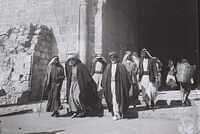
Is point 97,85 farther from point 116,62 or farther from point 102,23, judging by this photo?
point 102,23

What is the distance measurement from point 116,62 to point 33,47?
454 centimetres

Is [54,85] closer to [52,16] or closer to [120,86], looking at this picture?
[120,86]

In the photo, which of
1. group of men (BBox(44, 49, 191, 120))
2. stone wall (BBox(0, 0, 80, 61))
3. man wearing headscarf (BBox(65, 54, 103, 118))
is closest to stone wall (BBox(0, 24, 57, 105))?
stone wall (BBox(0, 0, 80, 61))

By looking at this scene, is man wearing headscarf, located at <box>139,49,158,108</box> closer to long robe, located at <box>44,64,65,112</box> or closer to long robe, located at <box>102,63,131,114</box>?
long robe, located at <box>102,63,131,114</box>

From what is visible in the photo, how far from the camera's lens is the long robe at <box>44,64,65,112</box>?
8172 millimetres

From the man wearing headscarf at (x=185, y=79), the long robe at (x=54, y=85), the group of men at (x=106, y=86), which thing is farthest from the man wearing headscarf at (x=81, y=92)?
the man wearing headscarf at (x=185, y=79)

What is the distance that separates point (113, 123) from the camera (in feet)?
22.0

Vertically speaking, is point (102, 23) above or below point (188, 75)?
above

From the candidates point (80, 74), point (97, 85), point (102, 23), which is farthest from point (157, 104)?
point (102, 23)

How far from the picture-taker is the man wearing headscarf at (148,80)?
800 centimetres

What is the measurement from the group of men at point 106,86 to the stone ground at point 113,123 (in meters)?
0.33

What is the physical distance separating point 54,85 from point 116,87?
1.85 meters

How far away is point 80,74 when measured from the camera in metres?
7.83

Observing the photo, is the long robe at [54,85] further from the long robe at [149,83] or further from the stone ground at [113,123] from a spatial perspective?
the long robe at [149,83]
